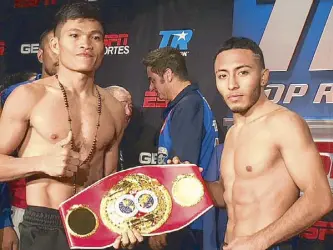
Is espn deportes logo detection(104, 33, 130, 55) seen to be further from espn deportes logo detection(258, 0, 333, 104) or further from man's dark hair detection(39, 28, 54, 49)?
espn deportes logo detection(258, 0, 333, 104)

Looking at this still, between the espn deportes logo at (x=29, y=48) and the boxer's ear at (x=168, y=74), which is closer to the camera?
the boxer's ear at (x=168, y=74)

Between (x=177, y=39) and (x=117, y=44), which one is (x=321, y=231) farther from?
(x=117, y=44)

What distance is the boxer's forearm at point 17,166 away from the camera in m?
1.86

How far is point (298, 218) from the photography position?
1656 mm

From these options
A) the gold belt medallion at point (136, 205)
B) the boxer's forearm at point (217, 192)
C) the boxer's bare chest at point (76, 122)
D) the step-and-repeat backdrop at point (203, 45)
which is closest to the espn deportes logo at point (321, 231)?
the step-and-repeat backdrop at point (203, 45)

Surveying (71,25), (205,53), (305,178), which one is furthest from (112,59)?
(305,178)

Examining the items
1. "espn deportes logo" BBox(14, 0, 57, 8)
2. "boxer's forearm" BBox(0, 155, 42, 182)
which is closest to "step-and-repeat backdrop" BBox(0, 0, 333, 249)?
"espn deportes logo" BBox(14, 0, 57, 8)

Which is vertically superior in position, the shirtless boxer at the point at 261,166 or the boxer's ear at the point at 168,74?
the boxer's ear at the point at 168,74

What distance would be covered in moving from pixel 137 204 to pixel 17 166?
440 millimetres

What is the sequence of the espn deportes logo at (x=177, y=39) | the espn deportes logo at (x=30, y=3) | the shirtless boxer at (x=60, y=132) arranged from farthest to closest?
the espn deportes logo at (x=30, y=3), the espn deportes logo at (x=177, y=39), the shirtless boxer at (x=60, y=132)

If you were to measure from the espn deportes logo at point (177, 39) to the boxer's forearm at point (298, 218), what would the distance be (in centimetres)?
138

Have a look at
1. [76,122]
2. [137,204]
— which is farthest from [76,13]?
[137,204]

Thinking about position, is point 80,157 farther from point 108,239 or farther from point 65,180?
point 108,239

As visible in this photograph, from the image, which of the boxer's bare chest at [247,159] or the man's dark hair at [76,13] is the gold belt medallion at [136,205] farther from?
the man's dark hair at [76,13]
